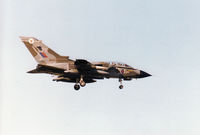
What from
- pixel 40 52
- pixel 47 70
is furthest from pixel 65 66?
pixel 40 52

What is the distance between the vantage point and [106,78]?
32.5 metres

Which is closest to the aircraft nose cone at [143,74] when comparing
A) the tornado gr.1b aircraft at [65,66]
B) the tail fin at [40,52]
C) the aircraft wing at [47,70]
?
the tornado gr.1b aircraft at [65,66]

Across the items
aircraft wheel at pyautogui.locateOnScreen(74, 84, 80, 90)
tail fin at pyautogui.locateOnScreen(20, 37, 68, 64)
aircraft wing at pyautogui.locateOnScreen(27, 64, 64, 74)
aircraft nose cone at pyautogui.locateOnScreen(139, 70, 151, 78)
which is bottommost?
aircraft wheel at pyautogui.locateOnScreen(74, 84, 80, 90)

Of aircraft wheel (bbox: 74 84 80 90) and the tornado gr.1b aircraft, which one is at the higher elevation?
the tornado gr.1b aircraft

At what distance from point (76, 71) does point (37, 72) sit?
11.0ft

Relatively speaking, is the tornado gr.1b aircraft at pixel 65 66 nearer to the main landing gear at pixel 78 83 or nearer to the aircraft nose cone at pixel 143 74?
the main landing gear at pixel 78 83

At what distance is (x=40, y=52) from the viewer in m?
30.2

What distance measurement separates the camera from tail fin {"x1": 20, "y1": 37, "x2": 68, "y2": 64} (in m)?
30.0

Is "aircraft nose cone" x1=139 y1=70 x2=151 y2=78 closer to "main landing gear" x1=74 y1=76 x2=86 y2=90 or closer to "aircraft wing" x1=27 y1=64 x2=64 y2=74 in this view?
"main landing gear" x1=74 y1=76 x2=86 y2=90

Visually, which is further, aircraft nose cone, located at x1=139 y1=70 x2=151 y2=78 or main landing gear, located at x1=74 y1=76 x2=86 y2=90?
aircraft nose cone, located at x1=139 y1=70 x2=151 y2=78

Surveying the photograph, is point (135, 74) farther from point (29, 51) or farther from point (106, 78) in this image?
point (29, 51)

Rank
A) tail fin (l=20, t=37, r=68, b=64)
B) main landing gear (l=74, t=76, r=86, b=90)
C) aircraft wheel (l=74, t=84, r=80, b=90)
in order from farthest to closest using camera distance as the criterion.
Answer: aircraft wheel (l=74, t=84, r=80, b=90) → main landing gear (l=74, t=76, r=86, b=90) → tail fin (l=20, t=37, r=68, b=64)

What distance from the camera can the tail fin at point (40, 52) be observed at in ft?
98.5

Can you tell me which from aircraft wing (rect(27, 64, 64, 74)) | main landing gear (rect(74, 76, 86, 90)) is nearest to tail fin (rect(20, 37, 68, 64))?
aircraft wing (rect(27, 64, 64, 74))
